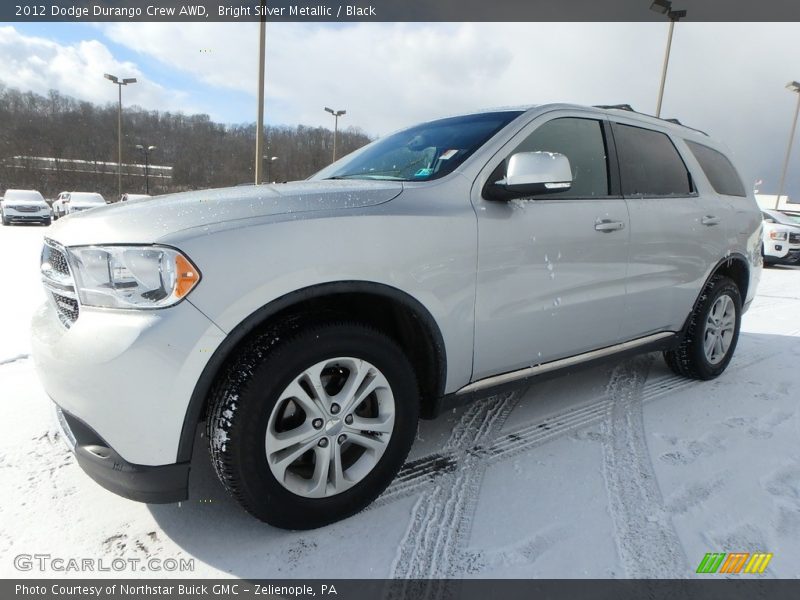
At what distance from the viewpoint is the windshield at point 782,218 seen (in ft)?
42.6

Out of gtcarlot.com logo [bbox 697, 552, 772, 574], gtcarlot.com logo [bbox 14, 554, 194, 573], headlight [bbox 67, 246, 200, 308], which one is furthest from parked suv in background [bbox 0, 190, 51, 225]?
gtcarlot.com logo [bbox 697, 552, 772, 574]

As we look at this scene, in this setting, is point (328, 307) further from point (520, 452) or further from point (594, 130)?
point (594, 130)

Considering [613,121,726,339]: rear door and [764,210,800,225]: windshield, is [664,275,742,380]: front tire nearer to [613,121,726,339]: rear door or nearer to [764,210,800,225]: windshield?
[613,121,726,339]: rear door

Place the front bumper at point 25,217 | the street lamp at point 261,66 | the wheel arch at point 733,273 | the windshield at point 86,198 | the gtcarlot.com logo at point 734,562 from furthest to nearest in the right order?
the windshield at point 86,198 → the front bumper at point 25,217 → the street lamp at point 261,66 → the wheel arch at point 733,273 → the gtcarlot.com logo at point 734,562

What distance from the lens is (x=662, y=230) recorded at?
316 centimetres

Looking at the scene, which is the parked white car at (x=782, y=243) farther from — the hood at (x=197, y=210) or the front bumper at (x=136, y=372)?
the front bumper at (x=136, y=372)

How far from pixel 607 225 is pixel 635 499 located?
4.52 feet

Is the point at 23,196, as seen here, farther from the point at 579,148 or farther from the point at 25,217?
the point at 579,148

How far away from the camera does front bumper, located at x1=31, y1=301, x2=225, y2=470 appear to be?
1609 millimetres

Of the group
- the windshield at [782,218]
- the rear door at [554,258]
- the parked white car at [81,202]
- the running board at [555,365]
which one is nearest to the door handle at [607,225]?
the rear door at [554,258]

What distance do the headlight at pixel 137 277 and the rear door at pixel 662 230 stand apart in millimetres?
2416

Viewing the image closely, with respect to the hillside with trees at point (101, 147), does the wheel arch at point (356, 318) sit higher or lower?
lower

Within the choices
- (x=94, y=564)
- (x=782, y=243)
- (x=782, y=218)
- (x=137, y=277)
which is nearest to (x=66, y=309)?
(x=137, y=277)

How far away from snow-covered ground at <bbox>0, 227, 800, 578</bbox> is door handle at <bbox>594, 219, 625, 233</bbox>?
3.75 feet
